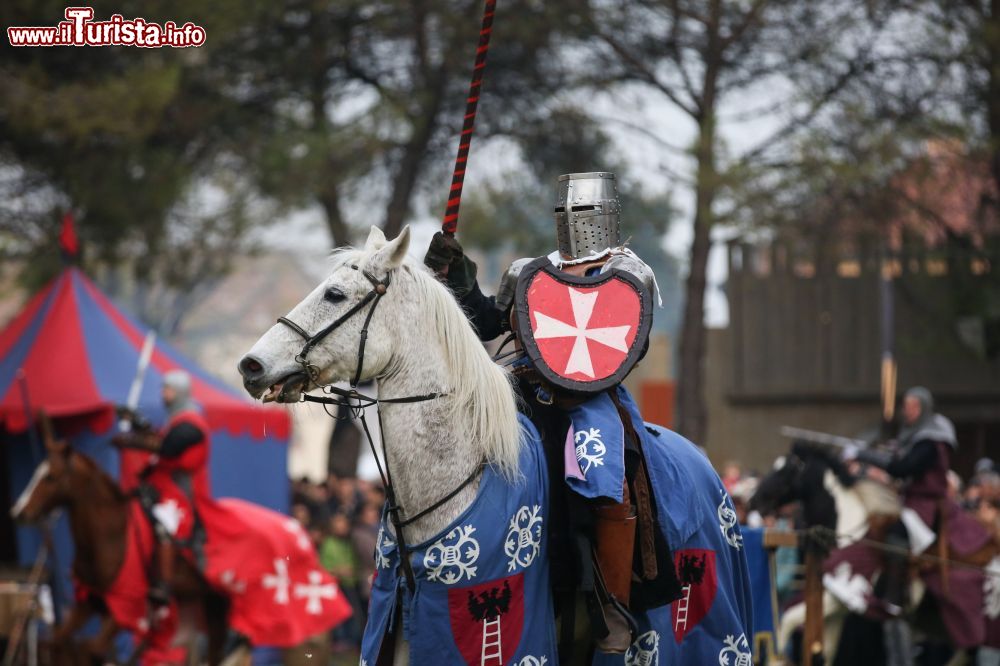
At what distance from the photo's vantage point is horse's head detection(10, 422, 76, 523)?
9.16 meters

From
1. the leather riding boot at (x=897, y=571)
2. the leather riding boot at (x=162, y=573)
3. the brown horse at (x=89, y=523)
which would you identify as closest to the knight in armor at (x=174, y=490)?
the leather riding boot at (x=162, y=573)

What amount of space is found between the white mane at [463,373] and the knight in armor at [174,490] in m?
5.03

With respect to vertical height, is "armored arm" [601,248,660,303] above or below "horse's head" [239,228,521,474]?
above

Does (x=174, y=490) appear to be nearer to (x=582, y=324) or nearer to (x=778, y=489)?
(x=778, y=489)

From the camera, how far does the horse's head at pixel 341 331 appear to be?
4.38 m

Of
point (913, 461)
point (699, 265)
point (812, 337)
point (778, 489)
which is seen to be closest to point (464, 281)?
Answer: point (778, 489)

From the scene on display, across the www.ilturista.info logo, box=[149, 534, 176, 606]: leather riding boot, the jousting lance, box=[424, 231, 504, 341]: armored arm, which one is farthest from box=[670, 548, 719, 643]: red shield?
the www.ilturista.info logo

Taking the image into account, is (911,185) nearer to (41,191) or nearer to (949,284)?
(949,284)

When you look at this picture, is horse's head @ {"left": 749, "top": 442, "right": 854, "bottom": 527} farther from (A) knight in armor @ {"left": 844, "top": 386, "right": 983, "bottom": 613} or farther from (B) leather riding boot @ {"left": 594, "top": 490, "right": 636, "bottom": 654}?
(B) leather riding boot @ {"left": 594, "top": 490, "right": 636, "bottom": 654}

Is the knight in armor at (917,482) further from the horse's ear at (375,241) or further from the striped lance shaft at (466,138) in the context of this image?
the horse's ear at (375,241)

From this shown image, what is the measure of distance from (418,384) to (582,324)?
1.91 ft

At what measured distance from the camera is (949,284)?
18.5 m

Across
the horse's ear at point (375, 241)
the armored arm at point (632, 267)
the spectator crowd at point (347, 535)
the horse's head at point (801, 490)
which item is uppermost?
the horse's ear at point (375, 241)

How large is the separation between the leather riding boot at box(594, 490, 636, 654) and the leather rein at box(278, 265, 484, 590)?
447 mm
